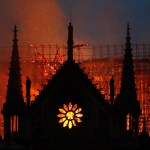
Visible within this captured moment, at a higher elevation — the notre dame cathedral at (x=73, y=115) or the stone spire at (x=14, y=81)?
the stone spire at (x=14, y=81)

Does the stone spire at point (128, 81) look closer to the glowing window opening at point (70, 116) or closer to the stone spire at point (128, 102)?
the stone spire at point (128, 102)

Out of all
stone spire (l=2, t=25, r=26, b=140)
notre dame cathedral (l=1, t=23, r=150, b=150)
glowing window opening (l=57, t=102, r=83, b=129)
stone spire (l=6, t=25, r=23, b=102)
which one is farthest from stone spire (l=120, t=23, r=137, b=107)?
stone spire (l=6, t=25, r=23, b=102)

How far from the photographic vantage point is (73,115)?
49.3m

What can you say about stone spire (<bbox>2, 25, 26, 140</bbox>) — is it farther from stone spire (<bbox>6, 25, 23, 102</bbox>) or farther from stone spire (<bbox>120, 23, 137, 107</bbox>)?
stone spire (<bbox>120, 23, 137, 107</bbox>)

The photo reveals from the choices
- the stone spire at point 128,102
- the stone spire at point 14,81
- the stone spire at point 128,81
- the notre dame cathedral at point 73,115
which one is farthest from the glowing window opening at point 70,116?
the stone spire at point 128,81

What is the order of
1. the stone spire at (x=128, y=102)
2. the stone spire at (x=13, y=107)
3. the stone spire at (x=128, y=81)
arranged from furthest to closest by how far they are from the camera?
the stone spire at (x=13, y=107), the stone spire at (x=128, y=81), the stone spire at (x=128, y=102)

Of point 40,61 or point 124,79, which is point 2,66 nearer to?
point 40,61

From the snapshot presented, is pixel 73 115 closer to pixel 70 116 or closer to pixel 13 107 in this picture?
pixel 70 116

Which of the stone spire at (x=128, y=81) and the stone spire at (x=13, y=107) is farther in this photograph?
the stone spire at (x=13, y=107)

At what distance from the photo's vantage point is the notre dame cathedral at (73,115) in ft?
159

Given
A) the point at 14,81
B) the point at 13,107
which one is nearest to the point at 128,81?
the point at 14,81

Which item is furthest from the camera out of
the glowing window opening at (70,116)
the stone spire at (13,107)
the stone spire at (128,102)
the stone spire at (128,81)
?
the glowing window opening at (70,116)

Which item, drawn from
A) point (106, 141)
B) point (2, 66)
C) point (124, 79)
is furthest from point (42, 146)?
point (2, 66)

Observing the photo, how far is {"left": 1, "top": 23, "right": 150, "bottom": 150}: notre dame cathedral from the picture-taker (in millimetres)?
48375
